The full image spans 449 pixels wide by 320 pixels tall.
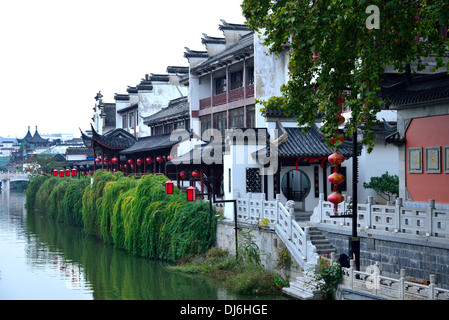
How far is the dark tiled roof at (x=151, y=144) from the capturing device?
108 ft

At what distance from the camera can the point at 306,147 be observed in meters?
21.2

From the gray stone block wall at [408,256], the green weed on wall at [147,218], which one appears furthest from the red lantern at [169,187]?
the gray stone block wall at [408,256]

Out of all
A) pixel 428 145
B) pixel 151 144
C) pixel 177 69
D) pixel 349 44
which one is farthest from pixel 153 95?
pixel 349 44

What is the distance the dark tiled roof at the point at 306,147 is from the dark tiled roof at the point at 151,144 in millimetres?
11255

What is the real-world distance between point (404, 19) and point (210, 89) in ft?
71.7

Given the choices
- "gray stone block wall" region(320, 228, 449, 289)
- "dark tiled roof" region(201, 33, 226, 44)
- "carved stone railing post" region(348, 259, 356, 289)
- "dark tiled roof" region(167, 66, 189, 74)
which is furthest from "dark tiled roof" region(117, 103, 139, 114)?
"carved stone railing post" region(348, 259, 356, 289)

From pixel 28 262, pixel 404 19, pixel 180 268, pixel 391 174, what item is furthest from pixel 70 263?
pixel 404 19

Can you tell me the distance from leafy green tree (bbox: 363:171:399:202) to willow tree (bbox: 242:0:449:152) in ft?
30.0

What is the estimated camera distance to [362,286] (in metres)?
13.5

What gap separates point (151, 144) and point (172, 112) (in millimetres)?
3302

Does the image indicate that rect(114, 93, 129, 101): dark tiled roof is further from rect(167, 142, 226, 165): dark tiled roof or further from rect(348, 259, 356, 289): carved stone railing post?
rect(348, 259, 356, 289): carved stone railing post

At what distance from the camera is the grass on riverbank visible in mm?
16641

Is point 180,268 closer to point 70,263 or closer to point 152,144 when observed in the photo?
point 70,263

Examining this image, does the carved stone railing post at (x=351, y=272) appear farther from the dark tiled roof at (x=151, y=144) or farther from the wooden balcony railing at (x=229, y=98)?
the dark tiled roof at (x=151, y=144)
